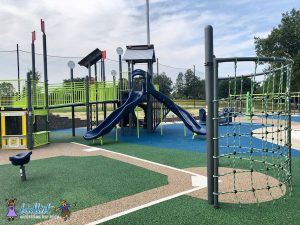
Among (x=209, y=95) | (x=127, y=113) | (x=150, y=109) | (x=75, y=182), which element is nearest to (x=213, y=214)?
(x=209, y=95)

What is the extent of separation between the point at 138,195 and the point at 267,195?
7.85 feet

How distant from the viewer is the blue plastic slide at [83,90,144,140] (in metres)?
13.0

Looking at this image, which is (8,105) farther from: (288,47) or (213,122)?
(288,47)

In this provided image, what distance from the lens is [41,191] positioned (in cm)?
605

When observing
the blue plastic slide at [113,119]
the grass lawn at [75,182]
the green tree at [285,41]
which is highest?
the green tree at [285,41]

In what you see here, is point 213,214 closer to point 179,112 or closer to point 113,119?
point 113,119

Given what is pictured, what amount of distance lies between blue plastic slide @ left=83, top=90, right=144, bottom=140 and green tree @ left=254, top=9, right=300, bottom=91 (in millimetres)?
30523

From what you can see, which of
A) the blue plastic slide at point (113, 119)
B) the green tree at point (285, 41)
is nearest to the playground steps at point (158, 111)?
the blue plastic slide at point (113, 119)

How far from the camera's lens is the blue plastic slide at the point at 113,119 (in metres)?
13.0

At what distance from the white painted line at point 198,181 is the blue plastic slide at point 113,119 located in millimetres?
6823

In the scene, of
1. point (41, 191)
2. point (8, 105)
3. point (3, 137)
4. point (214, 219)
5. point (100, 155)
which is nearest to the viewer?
point (214, 219)

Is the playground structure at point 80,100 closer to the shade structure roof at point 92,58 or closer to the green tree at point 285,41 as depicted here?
the shade structure roof at point 92,58

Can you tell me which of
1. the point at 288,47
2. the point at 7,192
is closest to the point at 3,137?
the point at 7,192

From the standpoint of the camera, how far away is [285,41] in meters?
39.8
